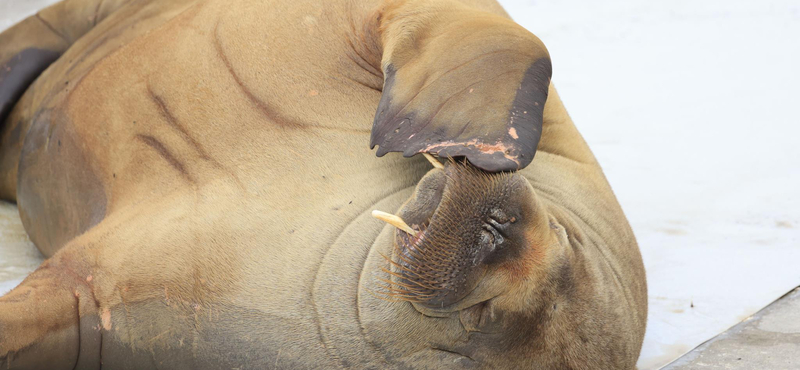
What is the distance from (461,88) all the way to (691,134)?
3148 millimetres

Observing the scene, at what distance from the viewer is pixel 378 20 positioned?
7.32ft

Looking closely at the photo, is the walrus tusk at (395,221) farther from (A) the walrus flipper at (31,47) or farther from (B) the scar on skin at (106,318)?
(A) the walrus flipper at (31,47)

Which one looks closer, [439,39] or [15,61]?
[439,39]

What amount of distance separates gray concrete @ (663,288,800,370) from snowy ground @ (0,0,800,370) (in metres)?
0.05

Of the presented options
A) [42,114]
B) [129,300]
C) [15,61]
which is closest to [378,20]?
[129,300]

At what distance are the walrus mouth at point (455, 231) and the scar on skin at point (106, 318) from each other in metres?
0.76

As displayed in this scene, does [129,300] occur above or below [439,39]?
below

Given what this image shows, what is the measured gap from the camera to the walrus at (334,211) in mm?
1663

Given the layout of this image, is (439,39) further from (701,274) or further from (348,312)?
(701,274)

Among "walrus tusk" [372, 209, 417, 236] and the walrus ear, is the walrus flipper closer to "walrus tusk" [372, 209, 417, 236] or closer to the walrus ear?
the walrus ear

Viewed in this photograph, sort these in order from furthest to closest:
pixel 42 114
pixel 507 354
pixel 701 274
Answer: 1. pixel 701 274
2. pixel 42 114
3. pixel 507 354

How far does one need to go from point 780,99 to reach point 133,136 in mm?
3917

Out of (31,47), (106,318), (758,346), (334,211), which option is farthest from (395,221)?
(31,47)

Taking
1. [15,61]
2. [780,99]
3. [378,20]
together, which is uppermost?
[378,20]
